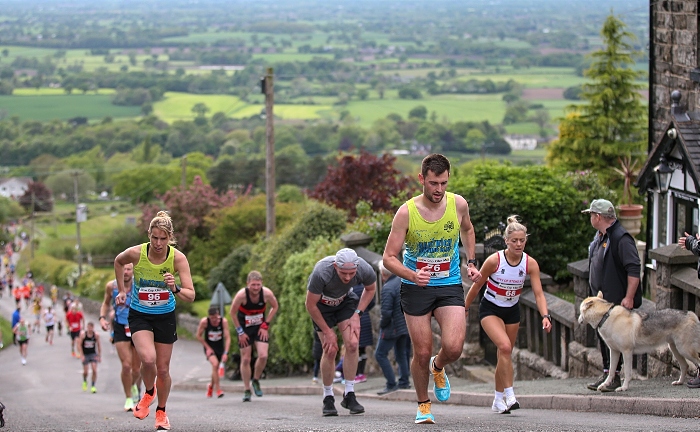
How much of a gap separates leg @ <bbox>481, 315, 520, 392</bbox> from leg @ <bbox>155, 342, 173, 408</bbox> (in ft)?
9.42

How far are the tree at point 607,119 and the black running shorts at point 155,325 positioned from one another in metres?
26.9

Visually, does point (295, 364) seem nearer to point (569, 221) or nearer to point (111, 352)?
point (569, 221)

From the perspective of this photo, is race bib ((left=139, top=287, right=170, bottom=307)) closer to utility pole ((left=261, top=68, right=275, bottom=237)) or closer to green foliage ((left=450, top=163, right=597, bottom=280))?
green foliage ((left=450, top=163, right=597, bottom=280))

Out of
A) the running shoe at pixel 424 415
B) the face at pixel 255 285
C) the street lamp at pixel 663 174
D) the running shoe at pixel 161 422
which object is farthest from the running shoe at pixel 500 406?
the street lamp at pixel 663 174

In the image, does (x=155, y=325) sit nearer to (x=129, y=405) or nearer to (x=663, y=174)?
(x=129, y=405)

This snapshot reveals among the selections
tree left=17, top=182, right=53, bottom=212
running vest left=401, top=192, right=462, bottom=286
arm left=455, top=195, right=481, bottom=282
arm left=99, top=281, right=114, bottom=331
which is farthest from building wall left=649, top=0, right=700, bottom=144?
tree left=17, top=182, right=53, bottom=212

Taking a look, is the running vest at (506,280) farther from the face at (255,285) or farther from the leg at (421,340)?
the face at (255,285)

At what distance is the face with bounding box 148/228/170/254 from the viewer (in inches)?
381

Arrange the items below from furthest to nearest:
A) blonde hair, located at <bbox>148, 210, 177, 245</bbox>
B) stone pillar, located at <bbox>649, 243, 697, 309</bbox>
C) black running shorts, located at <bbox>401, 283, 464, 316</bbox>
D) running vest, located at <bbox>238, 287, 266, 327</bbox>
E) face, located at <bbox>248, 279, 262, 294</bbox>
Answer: running vest, located at <bbox>238, 287, 266, 327</bbox> < face, located at <bbox>248, 279, 262, 294</bbox> < stone pillar, located at <bbox>649, 243, 697, 309</bbox> < blonde hair, located at <bbox>148, 210, 177, 245</bbox> < black running shorts, located at <bbox>401, 283, 464, 316</bbox>

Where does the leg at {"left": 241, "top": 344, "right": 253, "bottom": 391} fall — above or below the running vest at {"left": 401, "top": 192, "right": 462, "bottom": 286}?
below

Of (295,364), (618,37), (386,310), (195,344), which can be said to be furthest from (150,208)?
(386,310)

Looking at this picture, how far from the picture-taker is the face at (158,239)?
9.67 meters

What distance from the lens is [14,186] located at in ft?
540

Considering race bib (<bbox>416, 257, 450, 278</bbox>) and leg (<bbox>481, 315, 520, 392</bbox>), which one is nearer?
race bib (<bbox>416, 257, 450, 278</bbox>)
